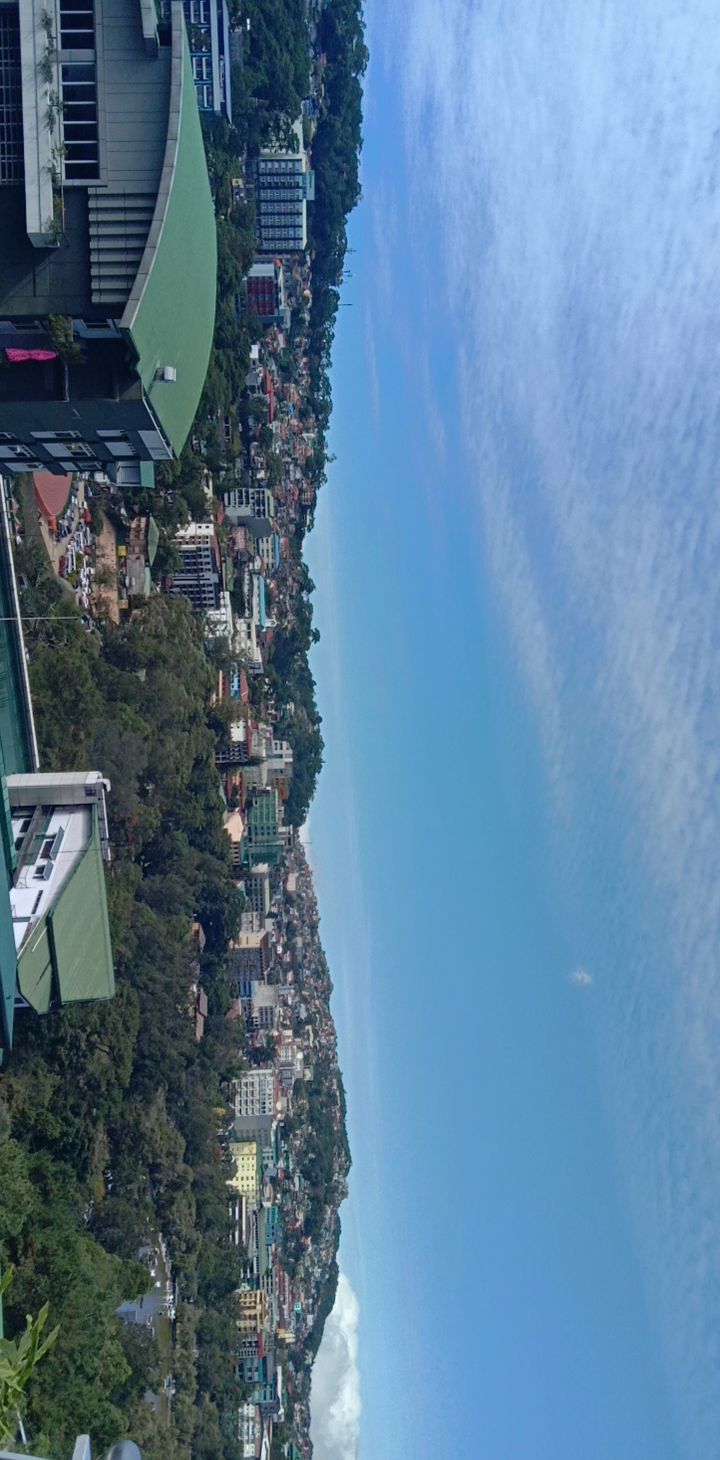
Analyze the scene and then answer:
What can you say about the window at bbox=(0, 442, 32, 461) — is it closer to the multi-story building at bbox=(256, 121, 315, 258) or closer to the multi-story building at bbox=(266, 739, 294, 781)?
the multi-story building at bbox=(256, 121, 315, 258)

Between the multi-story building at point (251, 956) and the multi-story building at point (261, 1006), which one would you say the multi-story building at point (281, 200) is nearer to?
the multi-story building at point (251, 956)

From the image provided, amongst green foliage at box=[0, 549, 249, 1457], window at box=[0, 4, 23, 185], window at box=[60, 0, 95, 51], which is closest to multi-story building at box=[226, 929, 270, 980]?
green foliage at box=[0, 549, 249, 1457]

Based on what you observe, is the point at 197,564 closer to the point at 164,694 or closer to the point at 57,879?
the point at 164,694

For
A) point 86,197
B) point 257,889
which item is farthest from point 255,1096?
point 86,197

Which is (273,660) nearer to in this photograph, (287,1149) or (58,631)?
(287,1149)

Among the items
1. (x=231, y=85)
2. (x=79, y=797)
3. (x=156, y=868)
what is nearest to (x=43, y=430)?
(x=79, y=797)
